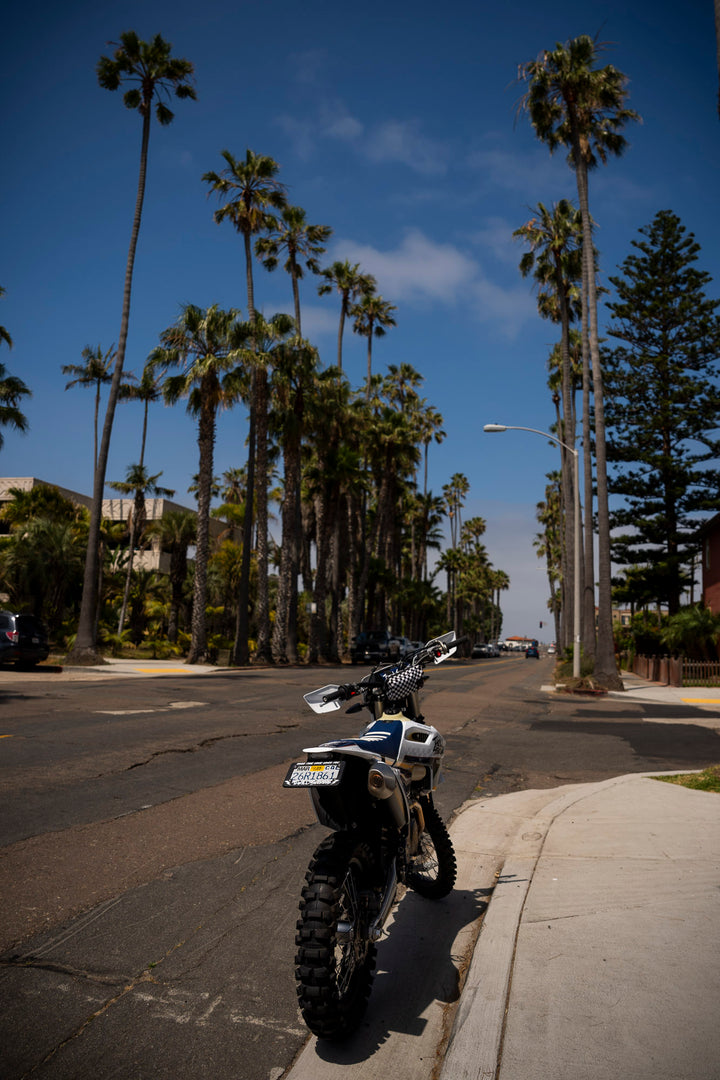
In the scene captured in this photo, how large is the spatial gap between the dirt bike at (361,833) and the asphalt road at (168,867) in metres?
0.36

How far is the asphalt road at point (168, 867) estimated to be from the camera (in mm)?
3162

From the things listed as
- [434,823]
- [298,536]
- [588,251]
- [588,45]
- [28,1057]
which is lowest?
[28,1057]

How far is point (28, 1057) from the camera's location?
2959 mm

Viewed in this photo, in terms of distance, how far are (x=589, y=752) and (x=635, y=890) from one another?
693cm

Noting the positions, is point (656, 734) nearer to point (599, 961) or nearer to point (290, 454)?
point (599, 961)

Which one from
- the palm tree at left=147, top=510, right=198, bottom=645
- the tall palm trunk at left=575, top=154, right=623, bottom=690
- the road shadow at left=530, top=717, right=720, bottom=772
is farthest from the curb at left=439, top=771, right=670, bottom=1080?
the palm tree at left=147, top=510, right=198, bottom=645

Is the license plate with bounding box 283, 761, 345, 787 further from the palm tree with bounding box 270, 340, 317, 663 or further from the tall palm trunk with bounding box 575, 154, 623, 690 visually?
the palm tree with bounding box 270, 340, 317, 663

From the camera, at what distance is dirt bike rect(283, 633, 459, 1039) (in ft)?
10.1

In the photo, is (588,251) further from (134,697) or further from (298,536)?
(134,697)

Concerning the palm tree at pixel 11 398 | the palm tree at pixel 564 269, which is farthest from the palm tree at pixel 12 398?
the palm tree at pixel 564 269

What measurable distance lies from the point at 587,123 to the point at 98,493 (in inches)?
898

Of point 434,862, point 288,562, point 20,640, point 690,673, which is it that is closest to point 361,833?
point 434,862

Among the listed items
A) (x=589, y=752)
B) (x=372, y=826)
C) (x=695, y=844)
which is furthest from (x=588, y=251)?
(x=372, y=826)

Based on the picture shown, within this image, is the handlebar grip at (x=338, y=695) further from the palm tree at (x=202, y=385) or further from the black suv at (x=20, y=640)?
the palm tree at (x=202, y=385)
